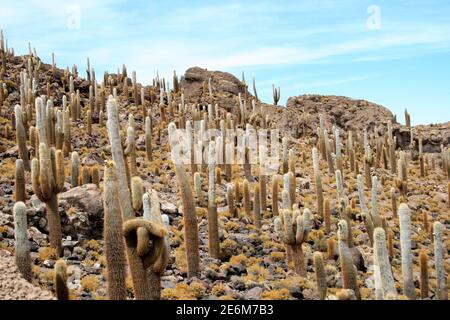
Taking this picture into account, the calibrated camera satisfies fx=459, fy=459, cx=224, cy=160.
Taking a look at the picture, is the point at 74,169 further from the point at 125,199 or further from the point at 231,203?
the point at 125,199

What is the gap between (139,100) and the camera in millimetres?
35344

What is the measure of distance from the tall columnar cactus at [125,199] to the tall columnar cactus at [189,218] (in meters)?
1.77

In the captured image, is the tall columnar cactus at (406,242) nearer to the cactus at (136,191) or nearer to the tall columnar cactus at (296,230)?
the tall columnar cactus at (296,230)

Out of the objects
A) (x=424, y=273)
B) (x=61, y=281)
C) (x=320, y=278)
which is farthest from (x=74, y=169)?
(x=424, y=273)

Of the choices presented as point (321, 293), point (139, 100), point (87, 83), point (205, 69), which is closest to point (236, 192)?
point (321, 293)

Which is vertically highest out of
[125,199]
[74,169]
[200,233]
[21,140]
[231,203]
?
[21,140]

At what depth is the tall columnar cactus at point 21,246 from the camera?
10.0 meters

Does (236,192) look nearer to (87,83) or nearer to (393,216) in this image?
(393,216)

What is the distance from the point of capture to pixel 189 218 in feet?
40.9

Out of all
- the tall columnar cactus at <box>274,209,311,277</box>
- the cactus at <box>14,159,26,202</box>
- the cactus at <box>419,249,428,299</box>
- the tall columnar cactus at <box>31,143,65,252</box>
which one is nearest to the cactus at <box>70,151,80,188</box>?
the cactus at <box>14,159,26,202</box>

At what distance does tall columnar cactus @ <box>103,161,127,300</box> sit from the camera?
8906 mm

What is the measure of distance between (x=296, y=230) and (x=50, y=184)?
6797 mm

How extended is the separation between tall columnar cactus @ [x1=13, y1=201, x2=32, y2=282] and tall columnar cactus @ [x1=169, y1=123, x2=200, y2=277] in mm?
4023
